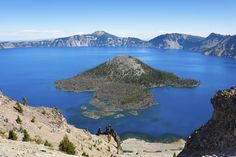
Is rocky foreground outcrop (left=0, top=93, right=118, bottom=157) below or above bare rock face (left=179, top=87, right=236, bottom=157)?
below

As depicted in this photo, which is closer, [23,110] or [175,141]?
[23,110]

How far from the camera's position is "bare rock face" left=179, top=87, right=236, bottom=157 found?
5127cm

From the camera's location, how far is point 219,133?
→ 54.2 m

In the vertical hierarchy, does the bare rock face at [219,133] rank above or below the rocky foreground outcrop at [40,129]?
above

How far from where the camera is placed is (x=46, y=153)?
4994 centimetres

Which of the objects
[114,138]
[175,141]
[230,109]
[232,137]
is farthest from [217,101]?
[175,141]

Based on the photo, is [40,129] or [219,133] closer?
[219,133]

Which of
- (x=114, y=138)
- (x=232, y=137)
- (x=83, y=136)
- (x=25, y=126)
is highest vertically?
(x=232, y=137)

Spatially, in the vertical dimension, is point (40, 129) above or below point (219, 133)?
below

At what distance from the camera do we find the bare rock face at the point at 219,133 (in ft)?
168

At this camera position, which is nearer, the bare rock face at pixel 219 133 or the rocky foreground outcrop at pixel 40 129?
the bare rock face at pixel 219 133

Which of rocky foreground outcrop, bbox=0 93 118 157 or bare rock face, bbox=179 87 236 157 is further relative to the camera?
rocky foreground outcrop, bbox=0 93 118 157

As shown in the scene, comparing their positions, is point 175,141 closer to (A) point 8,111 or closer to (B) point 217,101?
(A) point 8,111

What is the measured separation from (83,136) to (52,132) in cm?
1633
